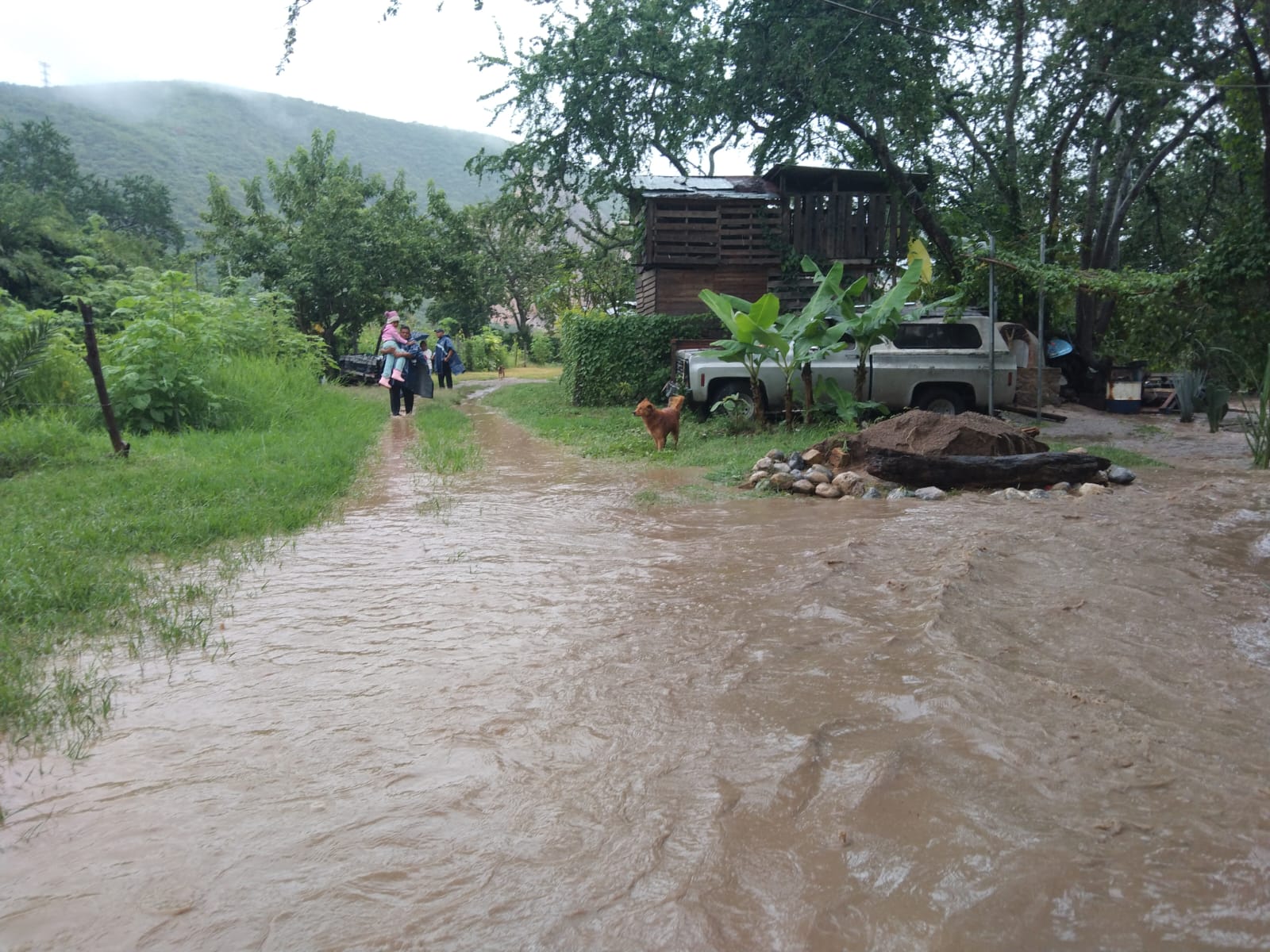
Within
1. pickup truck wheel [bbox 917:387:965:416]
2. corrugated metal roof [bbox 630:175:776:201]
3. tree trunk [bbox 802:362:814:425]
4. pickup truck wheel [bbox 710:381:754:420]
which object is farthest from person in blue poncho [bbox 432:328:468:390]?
pickup truck wheel [bbox 917:387:965:416]

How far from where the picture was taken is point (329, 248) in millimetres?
28688

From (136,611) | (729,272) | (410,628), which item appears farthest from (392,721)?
(729,272)

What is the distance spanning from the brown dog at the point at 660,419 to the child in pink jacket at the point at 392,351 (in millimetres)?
6778

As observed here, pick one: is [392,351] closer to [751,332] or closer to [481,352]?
Result: [751,332]

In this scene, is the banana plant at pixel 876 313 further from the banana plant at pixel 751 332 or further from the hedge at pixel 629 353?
the hedge at pixel 629 353

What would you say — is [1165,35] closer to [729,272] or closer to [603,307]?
[729,272]

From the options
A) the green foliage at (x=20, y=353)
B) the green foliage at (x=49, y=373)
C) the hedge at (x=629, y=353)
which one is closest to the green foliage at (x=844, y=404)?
the hedge at (x=629, y=353)

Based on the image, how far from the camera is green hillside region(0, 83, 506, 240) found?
75438mm

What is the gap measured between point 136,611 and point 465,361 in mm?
38869

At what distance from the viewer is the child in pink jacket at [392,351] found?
1736 cm

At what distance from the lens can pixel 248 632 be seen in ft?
16.6

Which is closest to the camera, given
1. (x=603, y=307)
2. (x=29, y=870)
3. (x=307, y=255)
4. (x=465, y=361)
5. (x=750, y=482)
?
(x=29, y=870)

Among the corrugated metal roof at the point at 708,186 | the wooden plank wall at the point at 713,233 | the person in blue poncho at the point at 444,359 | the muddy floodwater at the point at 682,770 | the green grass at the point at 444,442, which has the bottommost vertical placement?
the muddy floodwater at the point at 682,770

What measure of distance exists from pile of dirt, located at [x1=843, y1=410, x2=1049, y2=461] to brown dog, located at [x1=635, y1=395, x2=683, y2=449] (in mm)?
2634
